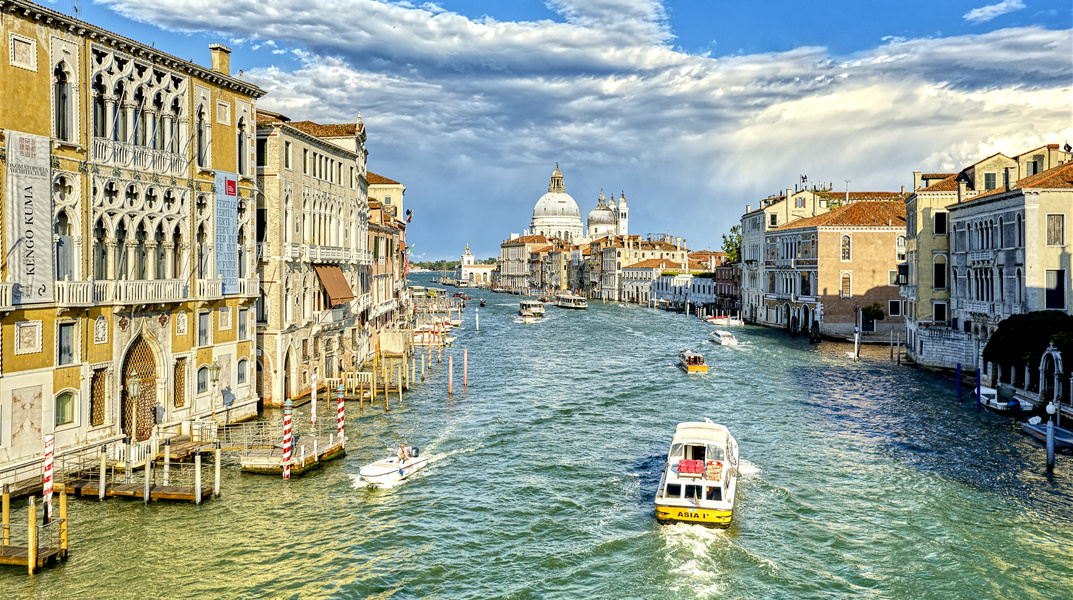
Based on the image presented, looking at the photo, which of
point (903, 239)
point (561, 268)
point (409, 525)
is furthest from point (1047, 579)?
point (561, 268)

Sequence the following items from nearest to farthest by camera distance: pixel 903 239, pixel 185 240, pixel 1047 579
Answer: pixel 1047 579, pixel 185 240, pixel 903 239

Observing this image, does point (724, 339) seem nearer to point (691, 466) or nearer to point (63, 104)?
point (691, 466)

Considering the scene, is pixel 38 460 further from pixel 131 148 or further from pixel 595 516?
pixel 595 516

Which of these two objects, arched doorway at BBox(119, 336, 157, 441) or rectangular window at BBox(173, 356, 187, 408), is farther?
rectangular window at BBox(173, 356, 187, 408)

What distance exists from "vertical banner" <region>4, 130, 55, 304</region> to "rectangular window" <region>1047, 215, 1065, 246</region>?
32.3 m

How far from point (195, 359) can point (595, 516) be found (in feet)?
41.5

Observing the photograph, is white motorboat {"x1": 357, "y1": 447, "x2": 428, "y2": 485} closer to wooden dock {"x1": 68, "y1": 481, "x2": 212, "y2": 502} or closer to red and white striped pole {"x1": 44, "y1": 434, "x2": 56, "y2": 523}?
wooden dock {"x1": 68, "y1": 481, "x2": 212, "y2": 502}

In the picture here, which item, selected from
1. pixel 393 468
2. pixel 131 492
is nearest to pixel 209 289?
pixel 131 492

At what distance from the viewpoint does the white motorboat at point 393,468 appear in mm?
21016

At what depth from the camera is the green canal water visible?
1521cm

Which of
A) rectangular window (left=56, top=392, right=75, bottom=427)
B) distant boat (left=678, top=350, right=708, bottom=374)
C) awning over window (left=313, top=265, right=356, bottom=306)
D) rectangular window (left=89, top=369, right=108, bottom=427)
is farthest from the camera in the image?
distant boat (left=678, top=350, right=708, bottom=374)

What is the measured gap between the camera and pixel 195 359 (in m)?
23.5

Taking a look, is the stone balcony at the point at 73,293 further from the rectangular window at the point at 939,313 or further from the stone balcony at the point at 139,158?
the rectangular window at the point at 939,313

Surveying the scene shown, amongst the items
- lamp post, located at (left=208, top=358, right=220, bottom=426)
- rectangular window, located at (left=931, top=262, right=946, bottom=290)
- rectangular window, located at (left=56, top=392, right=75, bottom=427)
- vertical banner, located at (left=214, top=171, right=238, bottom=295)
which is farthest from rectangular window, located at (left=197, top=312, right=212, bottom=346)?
rectangular window, located at (left=931, top=262, right=946, bottom=290)
